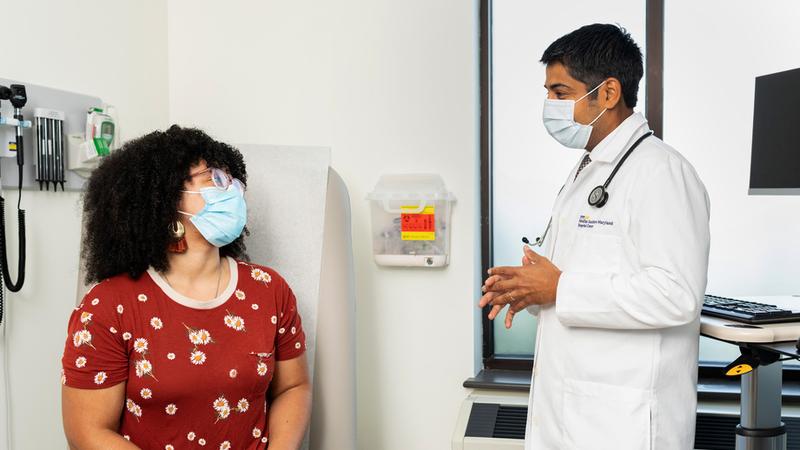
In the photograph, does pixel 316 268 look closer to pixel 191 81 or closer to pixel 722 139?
pixel 191 81

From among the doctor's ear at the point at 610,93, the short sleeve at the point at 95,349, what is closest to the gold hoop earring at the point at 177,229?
the short sleeve at the point at 95,349

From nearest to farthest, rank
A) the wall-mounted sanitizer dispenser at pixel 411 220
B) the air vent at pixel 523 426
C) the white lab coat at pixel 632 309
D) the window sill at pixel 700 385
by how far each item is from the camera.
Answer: the white lab coat at pixel 632 309, the air vent at pixel 523 426, the window sill at pixel 700 385, the wall-mounted sanitizer dispenser at pixel 411 220

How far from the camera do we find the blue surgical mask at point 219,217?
144cm

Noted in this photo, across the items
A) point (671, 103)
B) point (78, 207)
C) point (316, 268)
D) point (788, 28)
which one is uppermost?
point (788, 28)

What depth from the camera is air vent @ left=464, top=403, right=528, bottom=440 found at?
6.40 ft

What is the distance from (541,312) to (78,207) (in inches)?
46.5

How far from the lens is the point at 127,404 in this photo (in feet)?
4.41

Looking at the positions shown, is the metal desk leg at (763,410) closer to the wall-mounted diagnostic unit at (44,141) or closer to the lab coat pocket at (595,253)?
the lab coat pocket at (595,253)

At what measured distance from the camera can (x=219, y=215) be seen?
1.45m

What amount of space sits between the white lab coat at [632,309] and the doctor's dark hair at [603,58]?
0.08m

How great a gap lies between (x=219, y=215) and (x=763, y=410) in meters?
1.27

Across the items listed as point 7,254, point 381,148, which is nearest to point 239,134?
point 381,148

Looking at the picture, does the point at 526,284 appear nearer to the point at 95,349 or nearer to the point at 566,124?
the point at 566,124

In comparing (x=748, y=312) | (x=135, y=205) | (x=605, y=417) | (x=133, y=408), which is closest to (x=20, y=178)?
(x=135, y=205)
